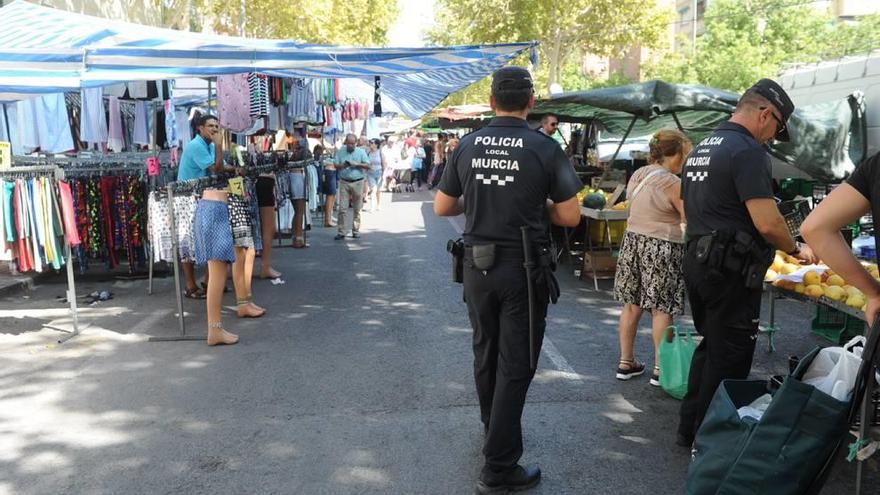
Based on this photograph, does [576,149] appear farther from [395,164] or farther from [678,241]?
[395,164]

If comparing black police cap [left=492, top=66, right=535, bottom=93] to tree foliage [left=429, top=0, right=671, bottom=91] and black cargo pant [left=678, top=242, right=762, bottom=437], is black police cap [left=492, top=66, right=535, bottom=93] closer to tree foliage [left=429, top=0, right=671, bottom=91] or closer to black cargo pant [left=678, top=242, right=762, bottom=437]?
black cargo pant [left=678, top=242, right=762, bottom=437]

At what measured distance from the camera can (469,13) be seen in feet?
104

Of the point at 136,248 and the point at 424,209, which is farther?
the point at 424,209

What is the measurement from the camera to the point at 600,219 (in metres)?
9.01

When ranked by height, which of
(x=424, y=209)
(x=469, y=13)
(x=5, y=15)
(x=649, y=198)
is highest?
(x=469, y=13)

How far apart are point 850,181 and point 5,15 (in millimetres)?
10400

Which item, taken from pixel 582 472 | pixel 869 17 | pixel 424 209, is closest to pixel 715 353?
pixel 582 472

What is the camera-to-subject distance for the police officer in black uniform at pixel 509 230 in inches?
145

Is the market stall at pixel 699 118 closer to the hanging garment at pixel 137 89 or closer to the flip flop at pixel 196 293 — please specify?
the flip flop at pixel 196 293

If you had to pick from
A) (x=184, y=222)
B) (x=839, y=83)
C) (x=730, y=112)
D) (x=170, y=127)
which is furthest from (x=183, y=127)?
(x=839, y=83)

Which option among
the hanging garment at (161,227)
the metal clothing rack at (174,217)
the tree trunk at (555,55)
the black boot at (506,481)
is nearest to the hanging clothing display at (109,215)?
the hanging garment at (161,227)

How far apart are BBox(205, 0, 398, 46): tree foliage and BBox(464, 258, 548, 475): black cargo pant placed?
736 inches

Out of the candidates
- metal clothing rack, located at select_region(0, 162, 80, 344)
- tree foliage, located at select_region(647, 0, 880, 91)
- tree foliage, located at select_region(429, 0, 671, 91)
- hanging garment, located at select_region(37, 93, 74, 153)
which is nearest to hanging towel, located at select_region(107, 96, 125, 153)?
hanging garment, located at select_region(37, 93, 74, 153)

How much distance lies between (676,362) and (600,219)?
13.5ft
